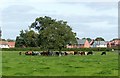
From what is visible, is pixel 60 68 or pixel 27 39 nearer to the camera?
pixel 60 68

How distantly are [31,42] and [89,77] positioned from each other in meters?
115

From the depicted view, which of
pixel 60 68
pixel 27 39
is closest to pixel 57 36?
pixel 60 68

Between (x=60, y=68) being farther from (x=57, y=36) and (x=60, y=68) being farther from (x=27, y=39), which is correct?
(x=27, y=39)

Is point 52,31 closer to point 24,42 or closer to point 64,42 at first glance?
point 64,42

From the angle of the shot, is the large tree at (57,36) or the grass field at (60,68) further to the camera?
the large tree at (57,36)

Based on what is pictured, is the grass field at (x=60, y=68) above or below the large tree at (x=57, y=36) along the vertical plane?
below

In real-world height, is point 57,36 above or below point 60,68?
above

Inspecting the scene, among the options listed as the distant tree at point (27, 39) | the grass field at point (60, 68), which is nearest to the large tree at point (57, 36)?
the grass field at point (60, 68)

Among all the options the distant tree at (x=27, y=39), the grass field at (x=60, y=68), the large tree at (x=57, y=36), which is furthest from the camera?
the distant tree at (x=27, y=39)

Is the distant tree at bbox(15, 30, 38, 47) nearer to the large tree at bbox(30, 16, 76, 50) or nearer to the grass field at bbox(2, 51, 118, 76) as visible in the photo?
the large tree at bbox(30, 16, 76, 50)

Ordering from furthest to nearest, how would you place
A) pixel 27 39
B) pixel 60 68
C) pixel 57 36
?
1. pixel 27 39
2. pixel 57 36
3. pixel 60 68

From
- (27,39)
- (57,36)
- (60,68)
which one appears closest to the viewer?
(60,68)

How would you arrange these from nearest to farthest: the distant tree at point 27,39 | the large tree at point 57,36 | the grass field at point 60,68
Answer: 1. the grass field at point 60,68
2. the large tree at point 57,36
3. the distant tree at point 27,39

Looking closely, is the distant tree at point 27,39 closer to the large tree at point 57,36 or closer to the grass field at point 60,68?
the large tree at point 57,36
